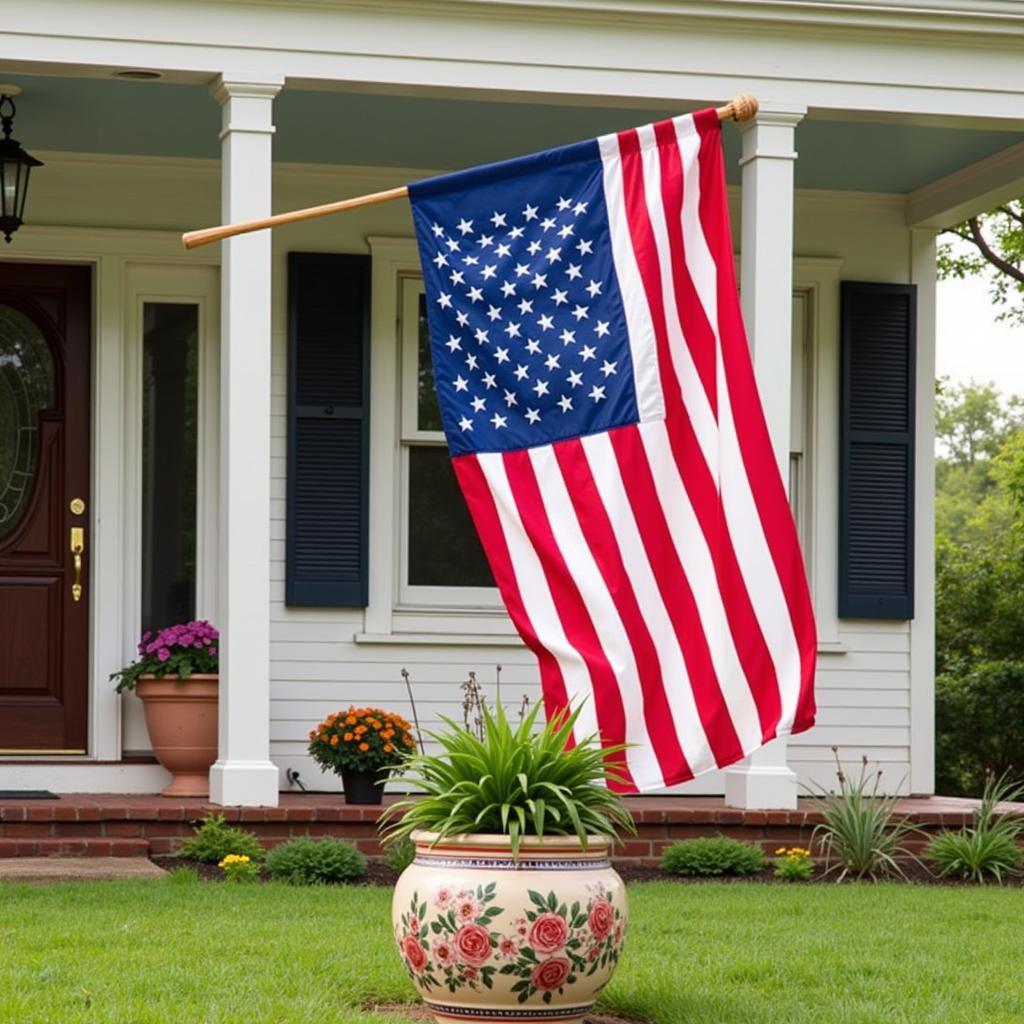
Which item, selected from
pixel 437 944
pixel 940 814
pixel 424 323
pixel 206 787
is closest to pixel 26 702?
pixel 206 787

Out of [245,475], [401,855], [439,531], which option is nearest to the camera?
[401,855]

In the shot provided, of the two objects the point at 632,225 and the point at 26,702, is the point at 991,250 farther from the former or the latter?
the point at 632,225

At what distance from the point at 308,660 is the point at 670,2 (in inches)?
146

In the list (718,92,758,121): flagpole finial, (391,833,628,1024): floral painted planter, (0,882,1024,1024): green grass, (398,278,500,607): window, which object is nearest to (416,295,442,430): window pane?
(398,278,500,607): window

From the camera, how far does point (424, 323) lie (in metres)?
9.93

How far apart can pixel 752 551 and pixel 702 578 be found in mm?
182

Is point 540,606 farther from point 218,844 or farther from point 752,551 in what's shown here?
point 218,844

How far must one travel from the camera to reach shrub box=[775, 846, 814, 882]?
7.70 metres

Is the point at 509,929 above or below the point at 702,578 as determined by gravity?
below

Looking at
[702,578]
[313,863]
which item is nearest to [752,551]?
[702,578]

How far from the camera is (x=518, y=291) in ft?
18.9

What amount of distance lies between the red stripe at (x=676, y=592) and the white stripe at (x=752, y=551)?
6.8 inches

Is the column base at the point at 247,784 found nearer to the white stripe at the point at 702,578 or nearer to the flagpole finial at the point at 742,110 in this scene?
the white stripe at the point at 702,578

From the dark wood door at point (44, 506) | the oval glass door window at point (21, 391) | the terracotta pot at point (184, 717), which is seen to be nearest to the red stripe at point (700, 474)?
the terracotta pot at point (184, 717)
